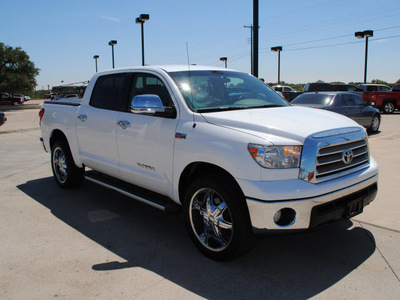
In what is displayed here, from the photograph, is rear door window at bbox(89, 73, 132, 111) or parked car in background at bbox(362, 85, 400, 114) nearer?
rear door window at bbox(89, 73, 132, 111)

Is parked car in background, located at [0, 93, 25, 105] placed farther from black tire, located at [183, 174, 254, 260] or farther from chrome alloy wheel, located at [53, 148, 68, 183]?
black tire, located at [183, 174, 254, 260]

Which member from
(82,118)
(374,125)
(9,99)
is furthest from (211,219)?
(9,99)

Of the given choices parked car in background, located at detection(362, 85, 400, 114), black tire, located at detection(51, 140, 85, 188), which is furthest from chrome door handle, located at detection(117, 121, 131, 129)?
parked car in background, located at detection(362, 85, 400, 114)

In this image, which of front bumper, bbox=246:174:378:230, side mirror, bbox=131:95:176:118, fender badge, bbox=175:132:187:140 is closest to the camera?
front bumper, bbox=246:174:378:230

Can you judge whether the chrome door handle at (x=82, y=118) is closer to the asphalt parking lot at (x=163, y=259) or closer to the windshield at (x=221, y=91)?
the asphalt parking lot at (x=163, y=259)

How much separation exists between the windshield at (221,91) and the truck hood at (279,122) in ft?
0.84

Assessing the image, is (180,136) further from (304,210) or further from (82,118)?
(82,118)

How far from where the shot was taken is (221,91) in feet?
14.2

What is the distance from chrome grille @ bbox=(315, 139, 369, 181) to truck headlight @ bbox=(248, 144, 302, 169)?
221mm

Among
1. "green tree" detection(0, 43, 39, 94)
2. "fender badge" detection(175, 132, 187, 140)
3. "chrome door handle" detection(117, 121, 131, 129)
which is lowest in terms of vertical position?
"fender badge" detection(175, 132, 187, 140)

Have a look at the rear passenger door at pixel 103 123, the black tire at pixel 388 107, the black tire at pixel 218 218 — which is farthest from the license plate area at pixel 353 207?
the black tire at pixel 388 107

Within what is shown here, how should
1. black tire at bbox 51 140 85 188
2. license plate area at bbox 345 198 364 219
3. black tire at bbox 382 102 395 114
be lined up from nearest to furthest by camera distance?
license plate area at bbox 345 198 364 219 < black tire at bbox 51 140 85 188 < black tire at bbox 382 102 395 114

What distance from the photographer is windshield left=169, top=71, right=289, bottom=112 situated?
400cm

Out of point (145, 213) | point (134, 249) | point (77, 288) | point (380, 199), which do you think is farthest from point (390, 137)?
point (77, 288)
